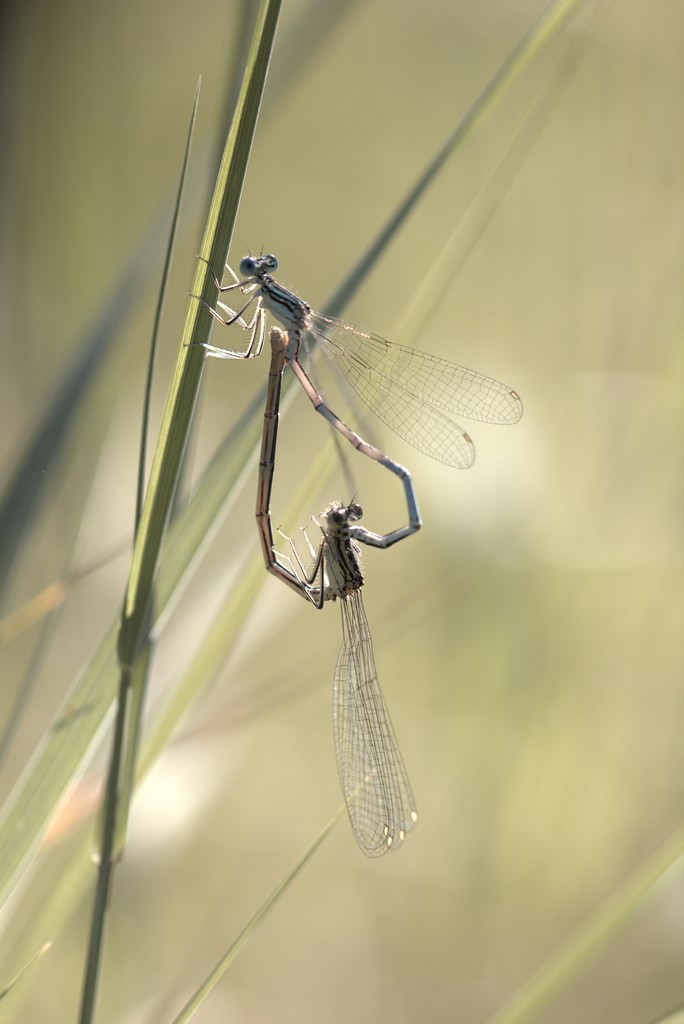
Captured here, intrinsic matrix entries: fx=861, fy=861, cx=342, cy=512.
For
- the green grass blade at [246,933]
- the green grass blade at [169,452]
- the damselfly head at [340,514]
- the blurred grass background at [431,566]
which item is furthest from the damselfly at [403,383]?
the green grass blade at [246,933]

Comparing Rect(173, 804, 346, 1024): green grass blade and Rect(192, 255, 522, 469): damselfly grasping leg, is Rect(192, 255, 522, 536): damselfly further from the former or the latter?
Rect(173, 804, 346, 1024): green grass blade

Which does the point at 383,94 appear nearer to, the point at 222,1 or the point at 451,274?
the point at 222,1

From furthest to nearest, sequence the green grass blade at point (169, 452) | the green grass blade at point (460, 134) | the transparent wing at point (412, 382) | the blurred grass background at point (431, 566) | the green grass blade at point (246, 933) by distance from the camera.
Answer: the blurred grass background at point (431, 566), the transparent wing at point (412, 382), the green grass blade at point (460, 134), the green grass blade at point (246, 933), the green grass blade at point (169, 452)

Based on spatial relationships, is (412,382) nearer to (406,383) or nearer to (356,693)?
(406,383)

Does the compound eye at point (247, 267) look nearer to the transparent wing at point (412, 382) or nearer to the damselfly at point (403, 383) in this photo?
the damselfly at point (403, 383)

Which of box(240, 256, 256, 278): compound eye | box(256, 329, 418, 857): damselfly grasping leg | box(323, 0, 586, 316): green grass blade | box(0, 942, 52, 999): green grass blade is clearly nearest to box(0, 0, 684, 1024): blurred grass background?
box(256, 329, 418, 857): damselfly grasping leg

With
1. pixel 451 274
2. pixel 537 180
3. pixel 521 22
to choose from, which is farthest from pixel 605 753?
pixel 521 22
